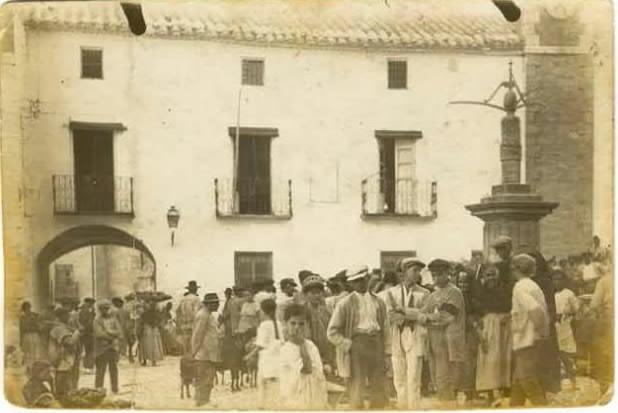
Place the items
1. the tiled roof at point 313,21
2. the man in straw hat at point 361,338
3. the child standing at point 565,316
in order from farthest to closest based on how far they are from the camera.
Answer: the child standing at point 565,316 < the man in straw hat at point 361,338 < the tiled roof at point 313,21

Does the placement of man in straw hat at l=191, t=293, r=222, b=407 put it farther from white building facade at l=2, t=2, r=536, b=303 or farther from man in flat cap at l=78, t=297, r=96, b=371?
man in flat cap at l=78, t=297, r=96, b=371

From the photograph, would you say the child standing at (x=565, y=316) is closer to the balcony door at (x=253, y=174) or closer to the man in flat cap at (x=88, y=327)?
the balcony door at (x=253, y=174)

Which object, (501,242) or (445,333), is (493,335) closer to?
(445,333)

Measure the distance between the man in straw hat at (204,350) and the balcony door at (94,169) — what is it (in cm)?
81

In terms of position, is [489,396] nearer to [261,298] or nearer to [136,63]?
[261,298]

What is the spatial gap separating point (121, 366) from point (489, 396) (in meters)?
2.23

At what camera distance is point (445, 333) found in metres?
6.10

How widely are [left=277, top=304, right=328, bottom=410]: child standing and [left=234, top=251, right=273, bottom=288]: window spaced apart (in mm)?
255

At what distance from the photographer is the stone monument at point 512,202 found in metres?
6.12

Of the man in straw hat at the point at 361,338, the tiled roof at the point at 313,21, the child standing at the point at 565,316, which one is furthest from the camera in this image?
the child standing at the point at 565,316

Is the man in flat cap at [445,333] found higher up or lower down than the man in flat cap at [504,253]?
lower down

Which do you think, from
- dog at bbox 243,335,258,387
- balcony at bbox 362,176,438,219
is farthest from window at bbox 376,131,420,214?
dog at bbox 243,335,258,387

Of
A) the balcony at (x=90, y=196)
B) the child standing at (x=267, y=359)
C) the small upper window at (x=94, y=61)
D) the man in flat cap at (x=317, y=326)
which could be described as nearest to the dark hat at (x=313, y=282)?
the man in flat cap at (x=317, y=326)

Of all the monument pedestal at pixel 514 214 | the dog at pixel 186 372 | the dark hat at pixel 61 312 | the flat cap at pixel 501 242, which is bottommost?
the dog at pixel 186 372
